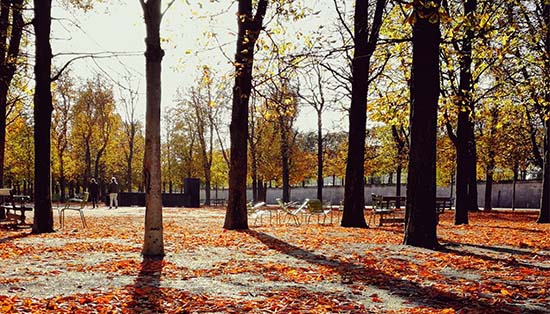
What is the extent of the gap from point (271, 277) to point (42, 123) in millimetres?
8496

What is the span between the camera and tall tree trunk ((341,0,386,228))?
48.7 ft

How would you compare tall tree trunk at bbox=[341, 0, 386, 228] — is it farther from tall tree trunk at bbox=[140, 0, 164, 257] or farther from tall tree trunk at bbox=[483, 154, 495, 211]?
tall tree trunk at bbox=[483, 154, 495, 211]

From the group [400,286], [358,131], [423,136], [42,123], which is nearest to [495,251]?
[423,136]

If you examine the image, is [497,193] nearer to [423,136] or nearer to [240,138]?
[240,138]

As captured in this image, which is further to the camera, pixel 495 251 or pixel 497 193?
pixel 497 193

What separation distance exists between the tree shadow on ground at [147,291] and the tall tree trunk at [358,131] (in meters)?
8.26

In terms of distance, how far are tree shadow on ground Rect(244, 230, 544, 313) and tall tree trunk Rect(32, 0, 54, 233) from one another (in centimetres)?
667

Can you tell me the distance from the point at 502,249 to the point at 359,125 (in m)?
6.09

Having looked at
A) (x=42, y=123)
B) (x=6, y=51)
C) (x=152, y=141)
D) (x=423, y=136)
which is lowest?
(x=152, y=141)

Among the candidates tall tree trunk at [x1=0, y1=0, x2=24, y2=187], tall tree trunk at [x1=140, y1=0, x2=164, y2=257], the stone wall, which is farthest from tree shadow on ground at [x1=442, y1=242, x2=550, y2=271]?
the stone wall

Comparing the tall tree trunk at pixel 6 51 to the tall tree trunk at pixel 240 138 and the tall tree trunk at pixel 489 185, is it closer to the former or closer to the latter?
the tall tree trunk at pixel 240 138

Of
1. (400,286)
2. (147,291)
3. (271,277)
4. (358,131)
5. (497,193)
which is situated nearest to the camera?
(147,291)

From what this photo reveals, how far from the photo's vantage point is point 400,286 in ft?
20.5

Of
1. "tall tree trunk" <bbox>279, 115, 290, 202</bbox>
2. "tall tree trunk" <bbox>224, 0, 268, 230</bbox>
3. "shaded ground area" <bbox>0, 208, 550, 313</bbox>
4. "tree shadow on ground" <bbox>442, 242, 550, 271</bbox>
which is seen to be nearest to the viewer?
"shaded ground area" <bbox>0, 208, 550, 313</bbox>
